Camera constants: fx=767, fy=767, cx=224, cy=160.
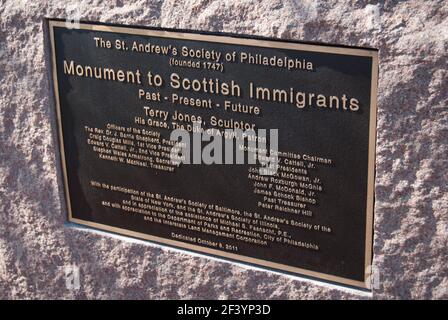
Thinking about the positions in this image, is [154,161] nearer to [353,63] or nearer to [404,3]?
[353,63]

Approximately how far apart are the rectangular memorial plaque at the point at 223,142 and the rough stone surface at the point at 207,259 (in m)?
0.07

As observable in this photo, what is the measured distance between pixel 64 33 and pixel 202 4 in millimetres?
855

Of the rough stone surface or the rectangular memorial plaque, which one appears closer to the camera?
the rough stone surface

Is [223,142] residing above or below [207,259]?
above

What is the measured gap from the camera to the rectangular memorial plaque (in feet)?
11.5

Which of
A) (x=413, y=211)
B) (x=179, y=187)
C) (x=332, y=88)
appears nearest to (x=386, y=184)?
(x=413, y=211)

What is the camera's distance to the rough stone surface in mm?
3279

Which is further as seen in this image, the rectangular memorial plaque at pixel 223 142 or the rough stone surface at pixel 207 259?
the rectangular memorial plaque at pixel 223 142

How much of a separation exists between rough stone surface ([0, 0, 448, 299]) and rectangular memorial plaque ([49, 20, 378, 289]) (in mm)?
67

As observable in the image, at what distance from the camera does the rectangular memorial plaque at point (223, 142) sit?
11.5 ft

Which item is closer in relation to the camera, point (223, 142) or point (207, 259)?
point (223, 142)

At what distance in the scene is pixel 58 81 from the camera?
4.18 metres

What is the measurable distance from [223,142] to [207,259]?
0.67m

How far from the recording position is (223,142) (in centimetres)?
382
